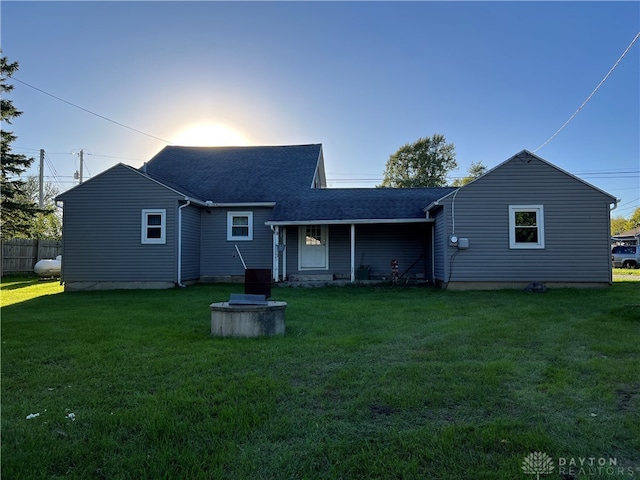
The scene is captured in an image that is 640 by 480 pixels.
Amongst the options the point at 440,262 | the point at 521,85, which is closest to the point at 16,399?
the point at 440,262

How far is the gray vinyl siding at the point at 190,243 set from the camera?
13.6m

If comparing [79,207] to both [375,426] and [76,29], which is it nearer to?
[76,29]

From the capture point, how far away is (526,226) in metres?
11.9

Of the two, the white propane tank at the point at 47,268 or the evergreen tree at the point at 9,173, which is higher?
the evergreen tree at the point at 9,173

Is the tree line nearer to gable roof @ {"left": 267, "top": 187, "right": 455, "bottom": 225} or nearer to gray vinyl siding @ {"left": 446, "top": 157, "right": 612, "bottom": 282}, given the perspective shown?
gable roof @ {"left": 267, "top": 187, "right": 455, "bottom": 225}

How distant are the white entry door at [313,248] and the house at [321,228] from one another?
0.04 meters

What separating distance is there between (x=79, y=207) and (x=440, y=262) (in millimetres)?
12183

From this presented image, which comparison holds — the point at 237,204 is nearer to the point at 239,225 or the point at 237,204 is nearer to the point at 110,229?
the point at 239,225

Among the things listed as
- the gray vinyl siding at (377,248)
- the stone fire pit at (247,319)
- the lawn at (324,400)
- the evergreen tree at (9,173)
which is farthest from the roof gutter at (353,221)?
the evergreen tree at (9,173)

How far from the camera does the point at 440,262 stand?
12.7 m

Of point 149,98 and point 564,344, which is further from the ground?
point 149,98

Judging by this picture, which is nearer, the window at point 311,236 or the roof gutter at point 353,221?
the roof gutter at point 353,221

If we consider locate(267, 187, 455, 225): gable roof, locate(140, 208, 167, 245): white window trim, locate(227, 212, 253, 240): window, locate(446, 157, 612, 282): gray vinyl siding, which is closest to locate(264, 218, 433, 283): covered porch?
locate(267, 187, 455, 225): gable roof

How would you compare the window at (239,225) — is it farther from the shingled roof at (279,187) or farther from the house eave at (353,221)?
the house eave at (353,221)
